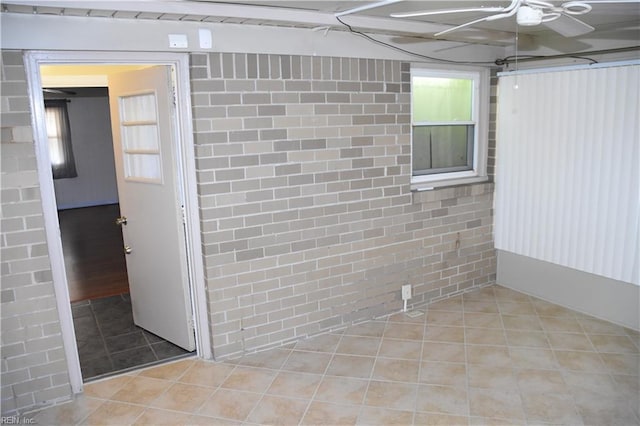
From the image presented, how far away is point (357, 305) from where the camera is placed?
160 inches

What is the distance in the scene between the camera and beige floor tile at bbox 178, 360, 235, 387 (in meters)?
3.27

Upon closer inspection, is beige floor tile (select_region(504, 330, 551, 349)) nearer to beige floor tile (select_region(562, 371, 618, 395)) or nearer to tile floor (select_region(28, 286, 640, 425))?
tile floor (select_region(28, 286, 640, 425))

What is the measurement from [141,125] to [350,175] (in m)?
1.62

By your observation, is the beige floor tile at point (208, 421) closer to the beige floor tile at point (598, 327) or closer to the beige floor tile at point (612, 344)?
the beige floor tile at point (612, 344)

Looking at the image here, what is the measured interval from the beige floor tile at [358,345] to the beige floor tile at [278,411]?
725mm

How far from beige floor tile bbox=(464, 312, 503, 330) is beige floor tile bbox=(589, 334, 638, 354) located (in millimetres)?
685

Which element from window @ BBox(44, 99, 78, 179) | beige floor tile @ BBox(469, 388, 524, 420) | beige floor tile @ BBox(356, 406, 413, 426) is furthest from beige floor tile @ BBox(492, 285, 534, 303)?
window @ BBox(44, 99, 78, 179)

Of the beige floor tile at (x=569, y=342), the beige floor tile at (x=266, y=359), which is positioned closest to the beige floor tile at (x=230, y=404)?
the beige floor tile at (x=266, y=359)

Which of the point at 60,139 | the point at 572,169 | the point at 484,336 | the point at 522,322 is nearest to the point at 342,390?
the point at 484,336

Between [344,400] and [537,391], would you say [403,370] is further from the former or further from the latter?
[537,391]

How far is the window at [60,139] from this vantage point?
9.82 meters

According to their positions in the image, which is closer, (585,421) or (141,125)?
(585,421)

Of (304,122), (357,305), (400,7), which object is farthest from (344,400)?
(400,7)

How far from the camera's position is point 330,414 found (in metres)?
2.88
